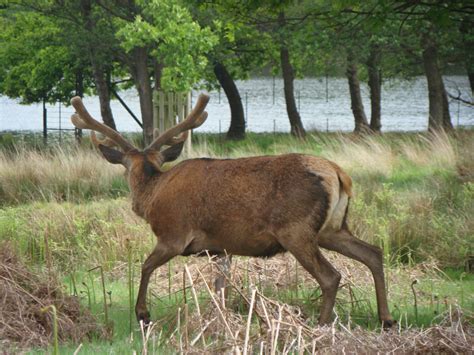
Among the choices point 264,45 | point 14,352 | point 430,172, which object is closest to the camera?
point 14,352

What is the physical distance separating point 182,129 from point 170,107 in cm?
1506

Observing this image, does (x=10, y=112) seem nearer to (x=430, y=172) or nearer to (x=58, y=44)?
(x=58, y=44)

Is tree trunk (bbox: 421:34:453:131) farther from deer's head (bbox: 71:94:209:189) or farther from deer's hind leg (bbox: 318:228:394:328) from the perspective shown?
deer's hind leg (bbox: 318:228:394:328)

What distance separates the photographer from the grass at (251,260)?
276 inches

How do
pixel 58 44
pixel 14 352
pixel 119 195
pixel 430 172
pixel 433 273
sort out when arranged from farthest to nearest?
pixel 58 44 → pixel 430 172 → pixel 119 195 → pixel 433 273 → pixel 14 352

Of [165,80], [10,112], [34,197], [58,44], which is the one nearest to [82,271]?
[34,197]

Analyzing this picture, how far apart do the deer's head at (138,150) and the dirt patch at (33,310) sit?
161 centimetres

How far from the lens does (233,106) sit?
1453 inches

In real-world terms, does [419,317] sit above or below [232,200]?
below

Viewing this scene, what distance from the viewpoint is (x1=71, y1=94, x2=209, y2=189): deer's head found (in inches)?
382

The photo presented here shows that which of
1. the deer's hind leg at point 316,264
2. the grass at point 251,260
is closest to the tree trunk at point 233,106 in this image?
the grass at point 251,260

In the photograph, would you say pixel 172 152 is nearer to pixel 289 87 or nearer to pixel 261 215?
pixel 261 215

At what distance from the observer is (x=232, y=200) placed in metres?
8.62

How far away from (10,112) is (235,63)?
122 feet
